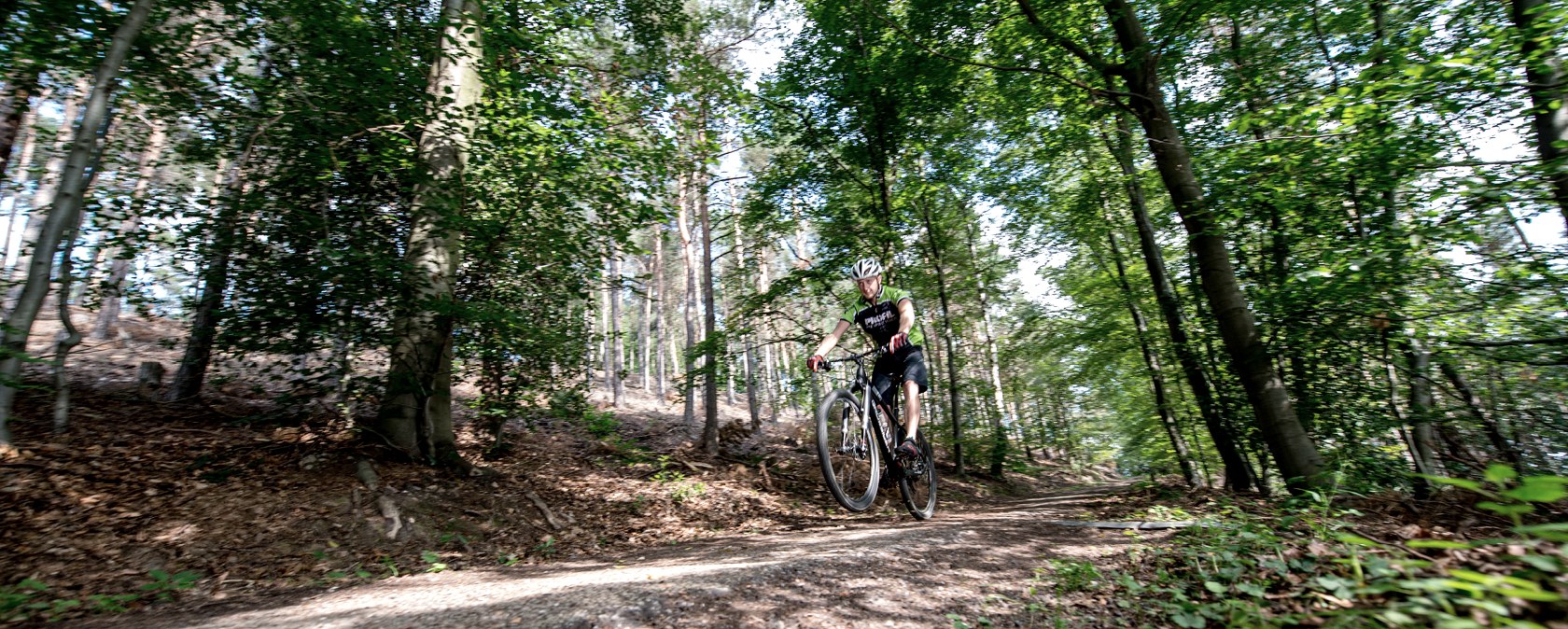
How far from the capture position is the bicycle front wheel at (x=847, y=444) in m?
4.84

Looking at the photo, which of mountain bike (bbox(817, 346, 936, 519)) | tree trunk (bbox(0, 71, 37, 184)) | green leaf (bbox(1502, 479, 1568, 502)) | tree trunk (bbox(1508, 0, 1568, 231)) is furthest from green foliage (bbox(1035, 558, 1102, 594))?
tree trunk (bbox(0, 71, 37, 184))

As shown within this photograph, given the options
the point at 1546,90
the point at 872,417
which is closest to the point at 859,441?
the point at 872,417

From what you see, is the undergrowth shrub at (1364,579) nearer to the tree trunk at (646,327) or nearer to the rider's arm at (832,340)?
the rider's arm at (832,340)

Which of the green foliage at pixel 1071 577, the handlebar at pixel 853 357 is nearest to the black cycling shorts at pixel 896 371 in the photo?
the handlebar at pixel 853 357

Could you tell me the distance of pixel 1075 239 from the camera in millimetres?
12188

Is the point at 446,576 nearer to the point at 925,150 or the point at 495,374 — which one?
the point at 495,374

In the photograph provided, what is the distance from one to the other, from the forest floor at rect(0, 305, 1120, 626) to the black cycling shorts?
1294 millimetres

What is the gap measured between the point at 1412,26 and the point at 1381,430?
4.81 metres

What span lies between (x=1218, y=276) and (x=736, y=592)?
17.7ft

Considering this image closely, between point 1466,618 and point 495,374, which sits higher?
point 495,374

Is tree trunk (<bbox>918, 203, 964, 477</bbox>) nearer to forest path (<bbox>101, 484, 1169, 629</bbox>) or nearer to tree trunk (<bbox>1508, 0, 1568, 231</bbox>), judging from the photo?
forest path (<bbox>101, 484, 1169, 629</bbox>)

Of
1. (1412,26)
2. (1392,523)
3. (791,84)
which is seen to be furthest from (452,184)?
(1412,26)

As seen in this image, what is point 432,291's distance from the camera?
623 centimetres

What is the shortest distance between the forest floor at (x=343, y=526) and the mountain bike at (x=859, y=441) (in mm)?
442
